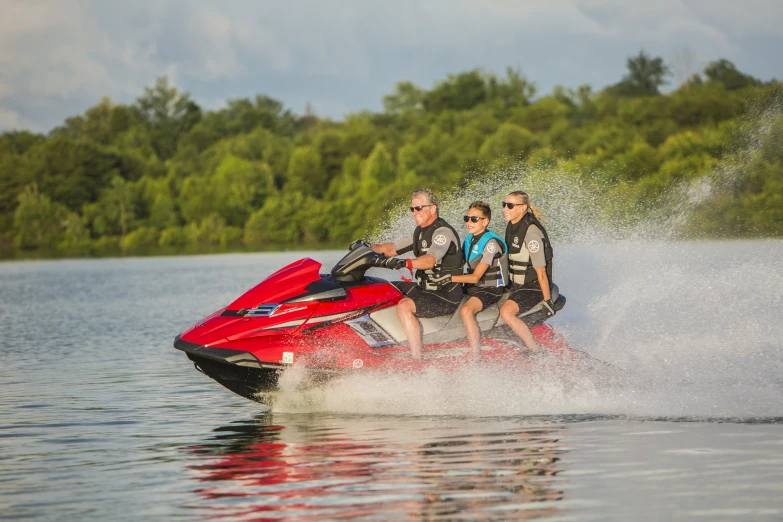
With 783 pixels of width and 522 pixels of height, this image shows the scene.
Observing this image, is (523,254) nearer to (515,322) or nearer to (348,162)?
(515,322)

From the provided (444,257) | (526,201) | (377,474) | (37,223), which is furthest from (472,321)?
(37,223)


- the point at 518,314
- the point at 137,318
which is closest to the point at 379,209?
the point at 137,318

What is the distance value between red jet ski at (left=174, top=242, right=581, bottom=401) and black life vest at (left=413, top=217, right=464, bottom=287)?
0.32m

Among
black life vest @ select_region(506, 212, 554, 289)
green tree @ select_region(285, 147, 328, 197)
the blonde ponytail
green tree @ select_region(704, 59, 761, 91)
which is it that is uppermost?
green tree @ select_region(704, 59, 761, 91)

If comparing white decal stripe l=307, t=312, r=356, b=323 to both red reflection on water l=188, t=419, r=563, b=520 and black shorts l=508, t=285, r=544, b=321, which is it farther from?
black shorts l=508, t=285, r=544, b=321

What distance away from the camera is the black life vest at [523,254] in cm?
828

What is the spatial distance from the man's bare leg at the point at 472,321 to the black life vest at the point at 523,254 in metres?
0.39

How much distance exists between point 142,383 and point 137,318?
8447 mm

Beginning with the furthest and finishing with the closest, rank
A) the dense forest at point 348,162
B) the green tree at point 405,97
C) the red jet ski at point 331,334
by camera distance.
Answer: the green tree at point 405,97 < the dense forest at point 348,162 < the red jet ski at point 331,334

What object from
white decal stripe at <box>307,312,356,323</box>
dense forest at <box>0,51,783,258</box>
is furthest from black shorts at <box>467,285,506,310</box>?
dense forest at <box>0,51,783,258</box>

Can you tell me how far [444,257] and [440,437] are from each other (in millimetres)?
1388

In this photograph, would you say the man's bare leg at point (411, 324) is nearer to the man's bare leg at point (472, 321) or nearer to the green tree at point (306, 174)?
the man's bare leg at point (472, 321)

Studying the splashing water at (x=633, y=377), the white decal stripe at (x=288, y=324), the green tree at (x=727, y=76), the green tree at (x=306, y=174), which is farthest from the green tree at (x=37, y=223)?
the white decal stripe at (x=288, y=324)

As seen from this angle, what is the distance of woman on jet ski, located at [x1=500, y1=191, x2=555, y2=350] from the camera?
26.9ft
